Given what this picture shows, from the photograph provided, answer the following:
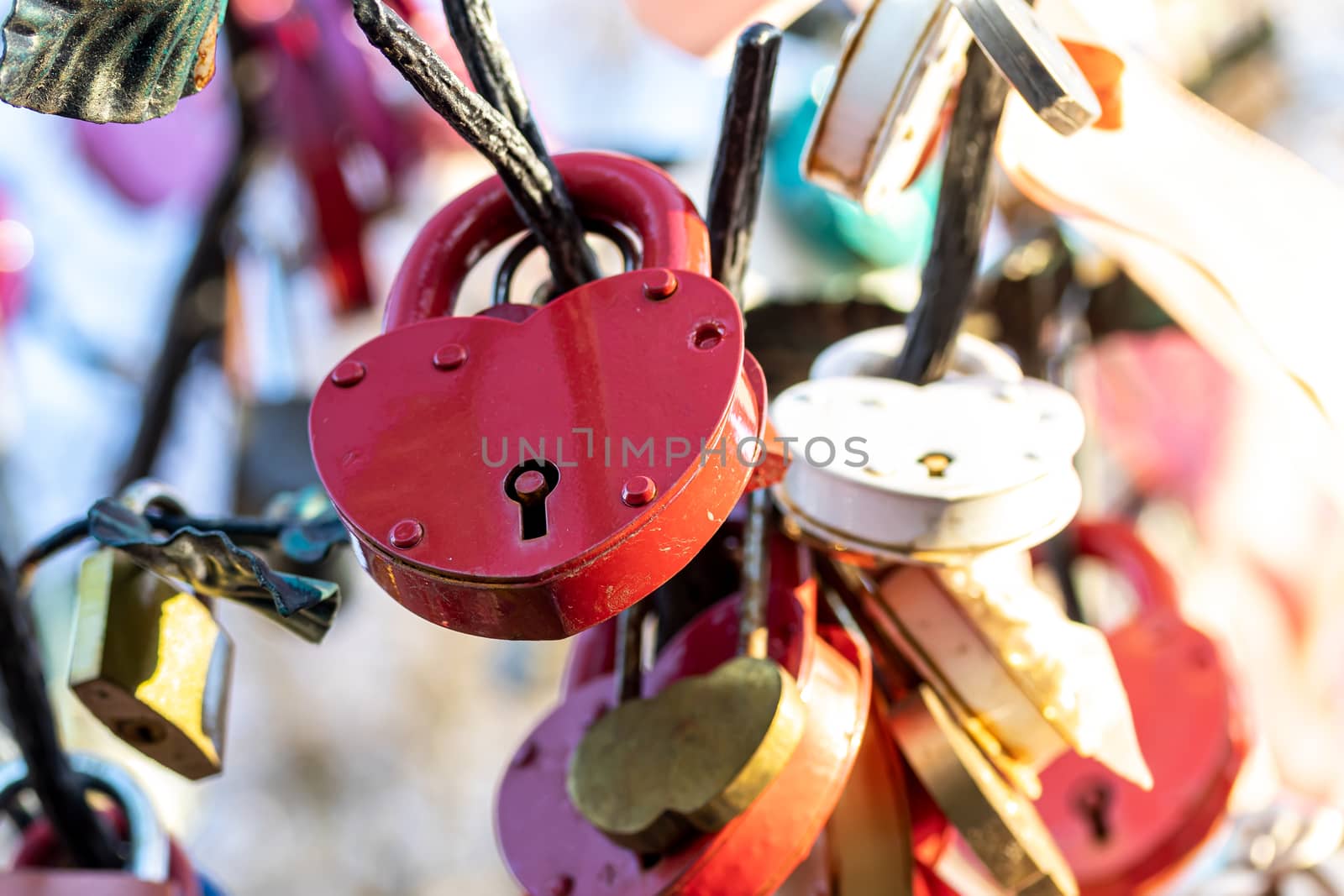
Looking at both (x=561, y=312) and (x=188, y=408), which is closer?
(x=561, y=312)

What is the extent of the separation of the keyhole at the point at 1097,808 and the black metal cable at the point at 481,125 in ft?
1.15

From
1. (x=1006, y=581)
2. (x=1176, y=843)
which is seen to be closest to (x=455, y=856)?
(x=1176, y=843)

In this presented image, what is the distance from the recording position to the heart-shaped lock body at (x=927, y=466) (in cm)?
31

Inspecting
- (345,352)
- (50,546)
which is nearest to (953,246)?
(50,546)

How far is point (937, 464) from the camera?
0.32m

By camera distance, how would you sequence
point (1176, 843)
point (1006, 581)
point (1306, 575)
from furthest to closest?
1. point (1306, 575)
2. point (1176, 843)
3. point (1006, 581)

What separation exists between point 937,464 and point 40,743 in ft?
0.88

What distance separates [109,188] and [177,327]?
1.17 ft

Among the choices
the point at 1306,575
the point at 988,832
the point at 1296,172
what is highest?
the point at 1296,172

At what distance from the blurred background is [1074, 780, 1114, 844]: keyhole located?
0.60ft

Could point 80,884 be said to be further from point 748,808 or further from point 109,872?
point 748,808

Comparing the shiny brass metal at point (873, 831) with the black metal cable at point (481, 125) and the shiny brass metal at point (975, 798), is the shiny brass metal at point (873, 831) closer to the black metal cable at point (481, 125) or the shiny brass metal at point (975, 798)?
the shiny brass metal at point (975, 798)

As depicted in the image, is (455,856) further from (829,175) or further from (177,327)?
(829,175)

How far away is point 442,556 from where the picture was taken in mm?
240
